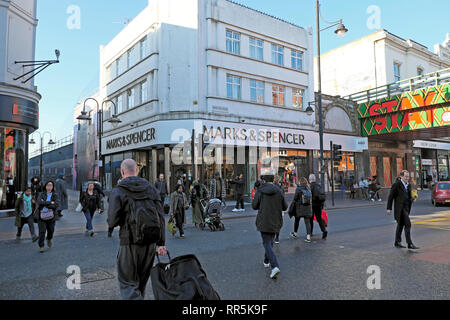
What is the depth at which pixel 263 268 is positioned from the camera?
5688mm

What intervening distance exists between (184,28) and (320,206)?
48.8ft

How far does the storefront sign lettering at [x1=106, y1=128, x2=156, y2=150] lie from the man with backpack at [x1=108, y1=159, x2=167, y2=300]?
16.0 meters

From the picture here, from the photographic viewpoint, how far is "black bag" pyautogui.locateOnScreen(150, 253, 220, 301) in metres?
2.96

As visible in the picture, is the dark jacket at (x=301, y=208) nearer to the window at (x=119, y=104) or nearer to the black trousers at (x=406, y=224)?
the black trousers at (x=406, y=224)

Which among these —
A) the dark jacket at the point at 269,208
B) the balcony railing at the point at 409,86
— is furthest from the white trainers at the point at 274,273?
the balcony railing at the point at 409,86

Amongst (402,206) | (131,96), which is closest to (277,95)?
(131,96)

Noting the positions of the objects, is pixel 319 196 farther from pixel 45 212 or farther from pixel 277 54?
pixel 277 54

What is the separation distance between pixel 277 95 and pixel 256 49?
11.3 feet

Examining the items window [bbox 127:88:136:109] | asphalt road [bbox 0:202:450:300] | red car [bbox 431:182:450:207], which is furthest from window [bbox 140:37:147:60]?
red car [bbox 431:182:450:207]

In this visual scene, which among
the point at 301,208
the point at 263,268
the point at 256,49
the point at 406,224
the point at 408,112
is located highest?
the point at 256,49

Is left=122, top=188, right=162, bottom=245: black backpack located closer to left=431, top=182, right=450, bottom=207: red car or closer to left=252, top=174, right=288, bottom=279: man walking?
left=252, top=174, right=288, bottom=279: man walking
